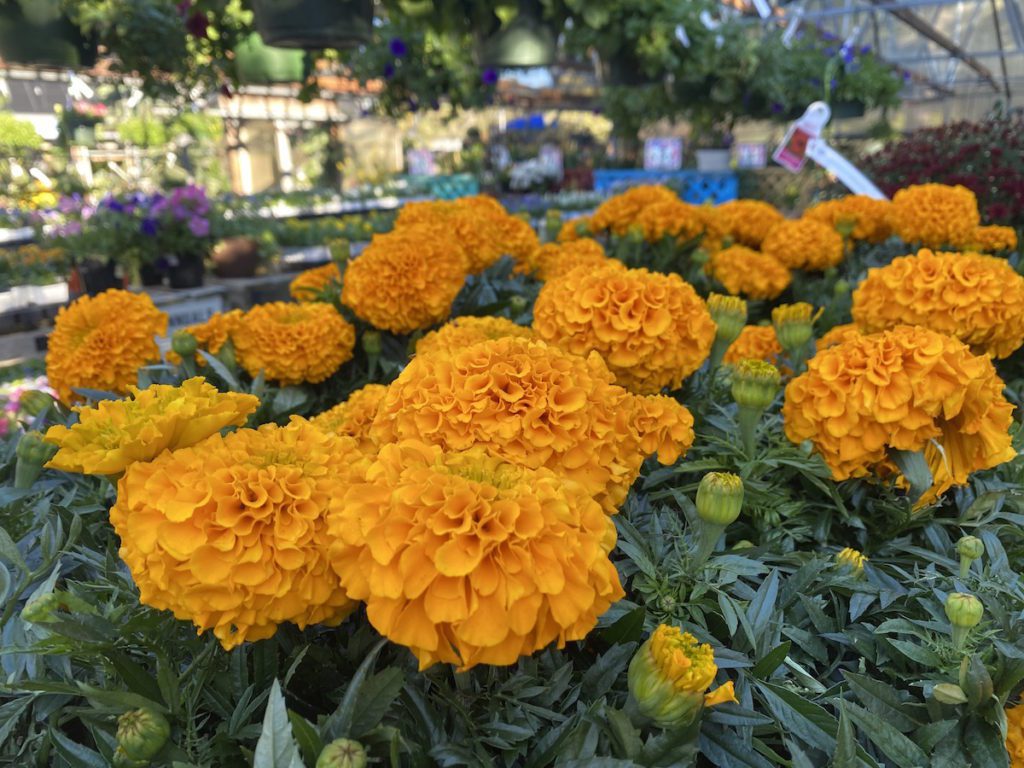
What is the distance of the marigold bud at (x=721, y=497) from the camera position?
0.73 meters

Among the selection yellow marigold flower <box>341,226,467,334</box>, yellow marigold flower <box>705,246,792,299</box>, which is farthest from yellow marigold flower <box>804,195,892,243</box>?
yellow marigold flower <box>341,226,467,334</box>

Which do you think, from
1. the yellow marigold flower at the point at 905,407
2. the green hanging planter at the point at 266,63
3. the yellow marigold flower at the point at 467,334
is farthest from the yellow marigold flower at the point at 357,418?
the green hanging planter at the point at 266,63

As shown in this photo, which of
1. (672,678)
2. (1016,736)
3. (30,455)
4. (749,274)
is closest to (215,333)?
(30,455)

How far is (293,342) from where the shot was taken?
1386mm

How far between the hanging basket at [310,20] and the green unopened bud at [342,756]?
174 centimetres

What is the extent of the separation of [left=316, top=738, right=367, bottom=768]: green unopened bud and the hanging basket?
5.72 feet

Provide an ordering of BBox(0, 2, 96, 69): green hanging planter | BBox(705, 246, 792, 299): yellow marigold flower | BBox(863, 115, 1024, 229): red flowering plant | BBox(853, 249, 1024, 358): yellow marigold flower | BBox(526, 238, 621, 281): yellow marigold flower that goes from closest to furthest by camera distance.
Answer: BBox(853, 249, 1024, 358): yellow marigold flower
BBox(526, 238, 621, 281): yellow marigold flower
BBox(705, 246, 792, 299): yellow marigold flower
BBox(0, 2, 96, 69): green hanging planter
BBox(863, 115, 1024, 229): red flowering plant

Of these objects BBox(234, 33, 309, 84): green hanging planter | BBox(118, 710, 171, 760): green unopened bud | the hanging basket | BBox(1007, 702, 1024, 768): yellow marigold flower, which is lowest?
BBox(1007, 702, 1024, 768): yellow marigold flower

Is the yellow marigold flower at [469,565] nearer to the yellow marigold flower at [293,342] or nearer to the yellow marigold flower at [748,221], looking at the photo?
the yellow marigold flower at [293,342]

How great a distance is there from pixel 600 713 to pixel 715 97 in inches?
134

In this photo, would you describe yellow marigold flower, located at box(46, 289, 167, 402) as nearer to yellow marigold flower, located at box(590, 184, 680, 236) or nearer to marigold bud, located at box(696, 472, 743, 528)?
marigold bud, located at box(696, 472, 743, 528)

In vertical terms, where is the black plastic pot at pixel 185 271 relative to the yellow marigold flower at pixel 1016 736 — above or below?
below

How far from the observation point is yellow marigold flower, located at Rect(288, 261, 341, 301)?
5.60 feet

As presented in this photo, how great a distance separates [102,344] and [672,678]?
47.4 inches
